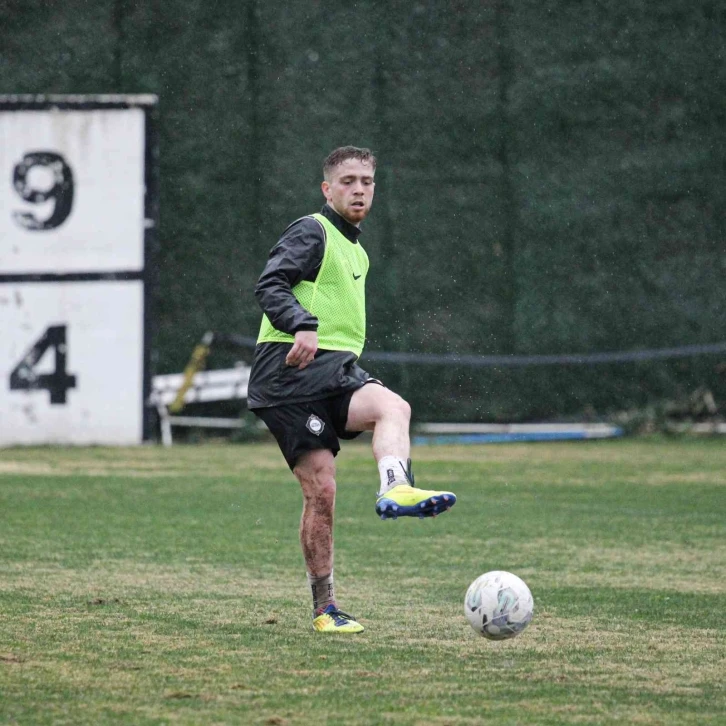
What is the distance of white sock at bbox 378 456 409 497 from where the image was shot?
5.19 meters

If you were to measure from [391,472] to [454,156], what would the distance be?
12.1m

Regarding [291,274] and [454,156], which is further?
[454,156]

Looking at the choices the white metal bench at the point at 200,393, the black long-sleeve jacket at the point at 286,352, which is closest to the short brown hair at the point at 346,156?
the black long-sleeve jacket at the point at 286,352

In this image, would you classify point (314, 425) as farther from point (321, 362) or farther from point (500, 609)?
Answer: point (500, 609)

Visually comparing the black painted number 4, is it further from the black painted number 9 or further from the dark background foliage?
the dark background foliage

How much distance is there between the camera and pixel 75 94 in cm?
1667

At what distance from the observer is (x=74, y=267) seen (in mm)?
15703

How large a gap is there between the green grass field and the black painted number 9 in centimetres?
364

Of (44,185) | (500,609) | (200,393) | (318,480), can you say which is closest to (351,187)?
(318,480)

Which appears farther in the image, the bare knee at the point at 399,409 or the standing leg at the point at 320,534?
the standing leg at the point at 320,534

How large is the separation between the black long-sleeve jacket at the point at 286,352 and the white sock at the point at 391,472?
472 mm

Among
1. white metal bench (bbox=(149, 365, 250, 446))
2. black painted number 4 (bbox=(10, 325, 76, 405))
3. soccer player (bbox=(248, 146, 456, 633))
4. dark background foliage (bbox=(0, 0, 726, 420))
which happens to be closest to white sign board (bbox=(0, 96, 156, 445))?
black painted number 4 (bbox=(10, 325, 76, 405))

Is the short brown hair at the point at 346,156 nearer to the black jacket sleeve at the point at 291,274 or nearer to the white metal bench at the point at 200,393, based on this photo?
the black jacket sleeve at the point at 291,274

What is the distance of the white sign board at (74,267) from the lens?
15609mm
